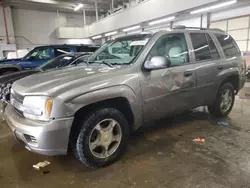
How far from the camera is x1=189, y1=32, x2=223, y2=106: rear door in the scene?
303 centimetres

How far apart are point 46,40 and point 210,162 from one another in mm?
16074

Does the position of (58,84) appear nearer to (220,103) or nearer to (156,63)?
(156,63)

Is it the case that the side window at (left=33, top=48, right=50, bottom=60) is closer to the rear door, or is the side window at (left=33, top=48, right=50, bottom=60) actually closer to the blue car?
the blue car

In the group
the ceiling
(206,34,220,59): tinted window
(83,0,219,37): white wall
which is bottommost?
(206,34,220,59): tinted window

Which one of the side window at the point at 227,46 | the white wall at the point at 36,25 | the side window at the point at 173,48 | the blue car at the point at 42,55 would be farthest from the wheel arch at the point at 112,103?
the white wall at the point at 36,25

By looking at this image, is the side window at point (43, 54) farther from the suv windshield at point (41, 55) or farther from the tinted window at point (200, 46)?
the tinted window at point (200, 46)

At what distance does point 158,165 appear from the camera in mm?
2281

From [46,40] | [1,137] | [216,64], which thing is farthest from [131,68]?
[46,40]

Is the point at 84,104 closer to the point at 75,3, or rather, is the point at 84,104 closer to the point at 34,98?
the point at 34,98

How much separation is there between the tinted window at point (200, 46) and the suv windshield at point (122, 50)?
33.6 inches

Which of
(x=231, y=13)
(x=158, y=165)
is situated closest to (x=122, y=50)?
(x=158, y=165)

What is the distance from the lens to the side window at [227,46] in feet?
11.5

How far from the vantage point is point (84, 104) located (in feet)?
6.26

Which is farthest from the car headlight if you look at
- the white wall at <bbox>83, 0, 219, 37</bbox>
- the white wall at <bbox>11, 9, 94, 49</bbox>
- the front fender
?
the white wall at <bbox>11, 9, 94, 49</bbox>
